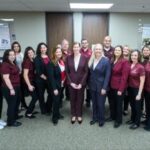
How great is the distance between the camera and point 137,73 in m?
3.19

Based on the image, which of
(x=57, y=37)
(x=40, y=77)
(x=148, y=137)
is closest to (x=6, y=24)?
(x=57, y=37)

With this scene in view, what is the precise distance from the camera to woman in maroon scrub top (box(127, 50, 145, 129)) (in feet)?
10.4

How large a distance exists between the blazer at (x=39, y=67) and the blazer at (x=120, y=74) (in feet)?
3.95

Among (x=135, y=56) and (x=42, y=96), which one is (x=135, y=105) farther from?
(x=42, y=96)

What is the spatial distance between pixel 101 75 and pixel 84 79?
0.30 m

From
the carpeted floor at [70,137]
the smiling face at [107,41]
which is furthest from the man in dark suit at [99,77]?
the smiling face at [107,41]

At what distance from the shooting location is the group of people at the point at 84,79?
324cm

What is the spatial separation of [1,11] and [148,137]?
18.8ft

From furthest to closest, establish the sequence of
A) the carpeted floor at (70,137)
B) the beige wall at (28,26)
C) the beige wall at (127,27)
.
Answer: the beige wall at (127,27) → the beige wall at (28,26) → the carpeted floor at (70,137)

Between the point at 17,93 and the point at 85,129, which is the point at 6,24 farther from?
the point at 85,129

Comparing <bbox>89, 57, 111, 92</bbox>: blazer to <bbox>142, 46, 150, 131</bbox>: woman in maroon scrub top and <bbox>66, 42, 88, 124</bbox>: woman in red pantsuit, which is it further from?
<bbox>142, 46, 150, 131</bbox>: woman in maroon scrub top

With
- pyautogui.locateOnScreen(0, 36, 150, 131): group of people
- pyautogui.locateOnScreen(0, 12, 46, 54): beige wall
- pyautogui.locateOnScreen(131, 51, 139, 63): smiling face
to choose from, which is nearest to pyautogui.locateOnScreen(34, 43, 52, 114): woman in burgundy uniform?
pyautogui.locateOnScreen(0, 36, 150, 131): group of people

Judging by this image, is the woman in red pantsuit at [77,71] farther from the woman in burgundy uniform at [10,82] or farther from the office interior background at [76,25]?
the office interior background at [76,25]

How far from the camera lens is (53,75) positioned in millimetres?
3467
